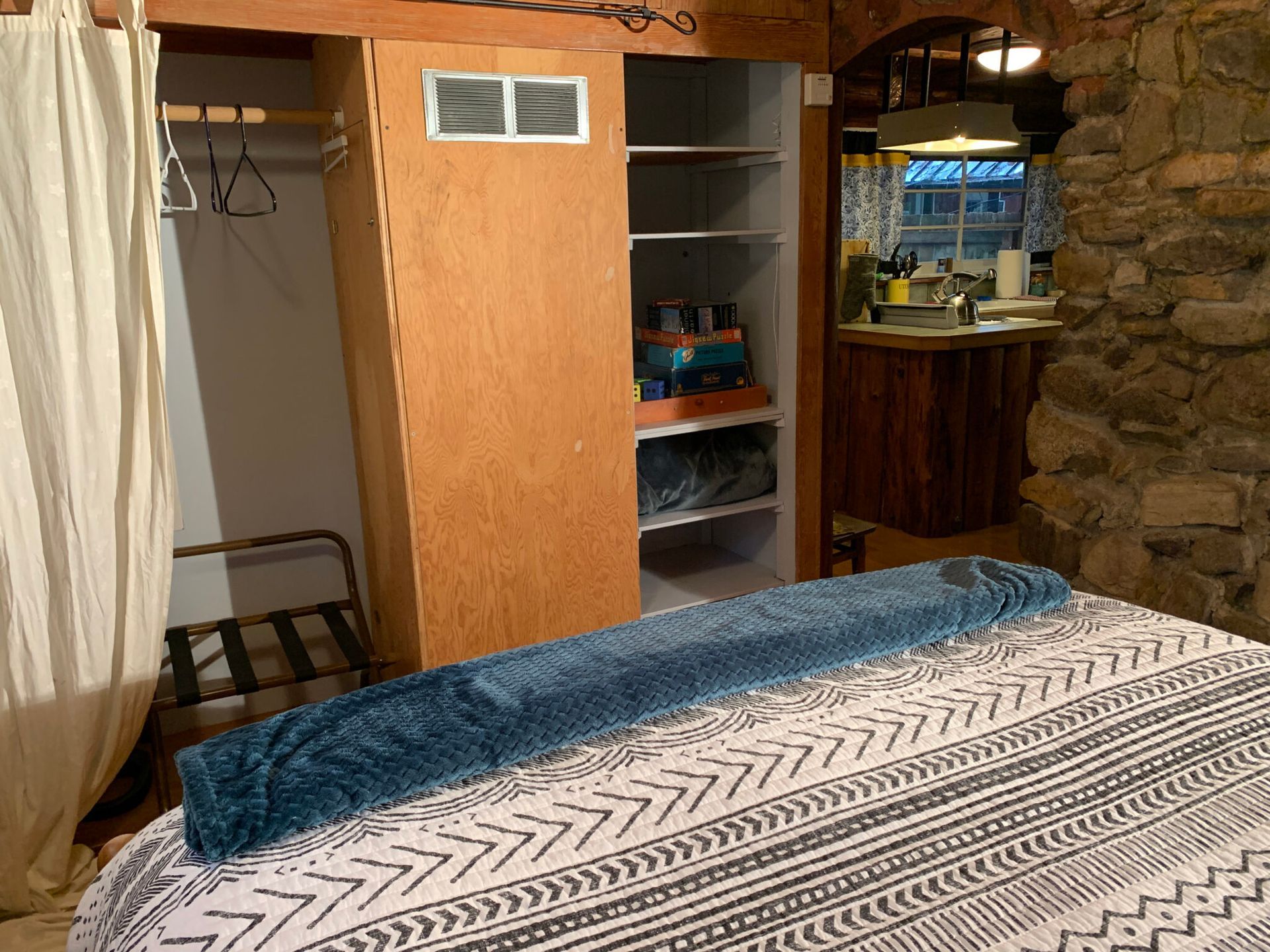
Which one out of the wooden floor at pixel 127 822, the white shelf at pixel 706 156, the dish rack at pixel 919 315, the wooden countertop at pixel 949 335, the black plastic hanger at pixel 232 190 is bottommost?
the wooden floor at pixel 127 822

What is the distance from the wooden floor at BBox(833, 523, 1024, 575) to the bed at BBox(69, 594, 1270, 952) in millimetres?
2689

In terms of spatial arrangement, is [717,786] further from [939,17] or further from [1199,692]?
[939,17]

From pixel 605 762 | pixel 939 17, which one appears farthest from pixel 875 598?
pixel 939 17

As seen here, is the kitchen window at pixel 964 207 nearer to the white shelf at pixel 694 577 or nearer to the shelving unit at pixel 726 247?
the shelving unit at pixel 726 247

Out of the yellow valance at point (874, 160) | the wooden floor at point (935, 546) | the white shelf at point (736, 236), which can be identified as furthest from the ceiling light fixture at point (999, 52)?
the wooden floor at point (935, 546)

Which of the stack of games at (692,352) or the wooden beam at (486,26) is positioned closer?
the wooden beam at (486,26)

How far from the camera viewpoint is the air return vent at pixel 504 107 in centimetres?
219

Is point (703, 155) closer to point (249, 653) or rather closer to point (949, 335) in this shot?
point (949, 335)

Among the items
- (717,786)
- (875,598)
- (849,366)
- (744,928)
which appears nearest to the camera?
(744,928)

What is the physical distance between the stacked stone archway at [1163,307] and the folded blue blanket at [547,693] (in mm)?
773

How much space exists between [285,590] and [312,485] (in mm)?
321

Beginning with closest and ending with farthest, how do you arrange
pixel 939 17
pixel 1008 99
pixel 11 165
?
1. pixel 11 165
2. pixel 939 17
3. pixel 1008 99

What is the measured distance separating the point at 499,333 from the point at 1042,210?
596 centimetres

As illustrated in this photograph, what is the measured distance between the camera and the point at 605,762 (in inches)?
44.2
